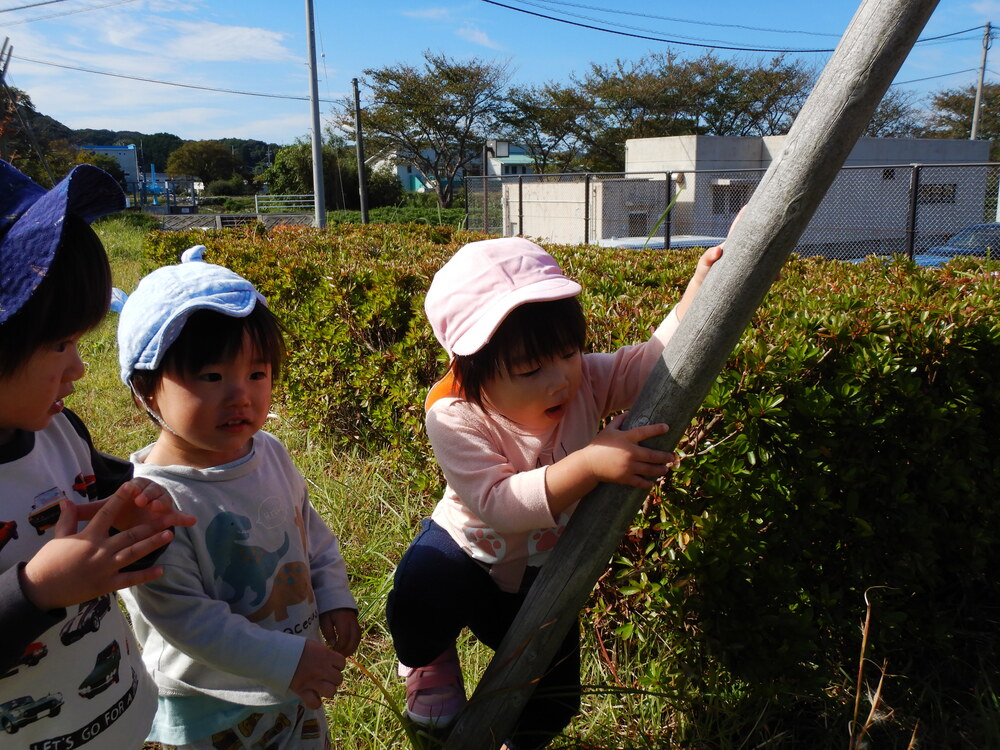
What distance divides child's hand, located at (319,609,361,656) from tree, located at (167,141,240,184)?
256 ft

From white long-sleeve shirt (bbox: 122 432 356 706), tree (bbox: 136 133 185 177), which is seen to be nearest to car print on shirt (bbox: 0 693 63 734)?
white long-sleeve shirt (bbox: 122 432 356 706)

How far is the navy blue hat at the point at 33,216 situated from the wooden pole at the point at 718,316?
3.17ft

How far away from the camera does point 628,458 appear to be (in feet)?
4.28

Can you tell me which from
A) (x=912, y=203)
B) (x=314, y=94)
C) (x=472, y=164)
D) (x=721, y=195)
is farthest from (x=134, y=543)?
(x=472, y=164)

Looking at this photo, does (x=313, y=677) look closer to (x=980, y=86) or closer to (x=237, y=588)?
(x=237, y=588)

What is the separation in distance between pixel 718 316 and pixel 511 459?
511mm

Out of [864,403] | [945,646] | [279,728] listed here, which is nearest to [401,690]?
[279,728]

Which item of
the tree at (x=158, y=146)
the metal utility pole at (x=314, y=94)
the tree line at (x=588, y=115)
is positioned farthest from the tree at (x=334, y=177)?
the tree at (x=158, y=146)

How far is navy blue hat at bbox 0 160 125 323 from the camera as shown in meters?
1.02

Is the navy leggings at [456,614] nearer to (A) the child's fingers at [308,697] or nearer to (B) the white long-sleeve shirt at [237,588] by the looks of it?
(B) the white long-sleeve shirt at [237,588]

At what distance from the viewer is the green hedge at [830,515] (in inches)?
75.5

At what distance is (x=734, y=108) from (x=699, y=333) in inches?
1520

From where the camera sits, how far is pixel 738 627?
1904 mm

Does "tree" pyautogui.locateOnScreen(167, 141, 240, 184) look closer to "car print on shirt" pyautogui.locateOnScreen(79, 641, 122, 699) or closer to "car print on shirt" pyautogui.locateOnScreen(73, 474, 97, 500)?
"car print on shirt" pyautogui.locateOnScreen(73, 474, 97, 500)
